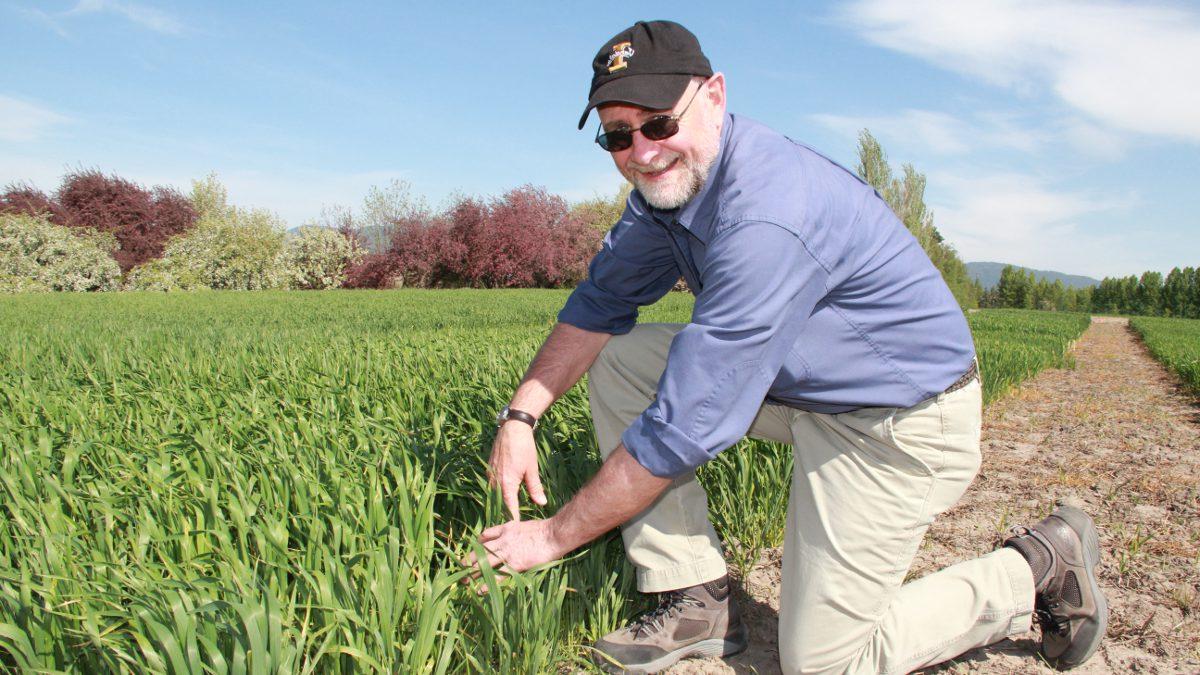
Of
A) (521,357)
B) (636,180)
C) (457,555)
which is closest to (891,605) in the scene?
(457,555)

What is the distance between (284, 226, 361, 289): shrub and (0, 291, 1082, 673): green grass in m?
35.2

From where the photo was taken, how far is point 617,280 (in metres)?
2.25

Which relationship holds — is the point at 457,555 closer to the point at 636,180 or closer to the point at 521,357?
the point at 636,180

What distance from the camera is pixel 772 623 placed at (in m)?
2.29

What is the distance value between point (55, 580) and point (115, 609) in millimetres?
165

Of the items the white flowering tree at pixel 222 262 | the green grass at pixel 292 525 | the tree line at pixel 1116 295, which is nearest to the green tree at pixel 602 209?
the white flowering tree at pixel 222 262

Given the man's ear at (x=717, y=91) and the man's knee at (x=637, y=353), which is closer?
the man's ear at (x=717, y=91)

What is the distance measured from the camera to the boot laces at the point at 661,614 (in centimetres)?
195

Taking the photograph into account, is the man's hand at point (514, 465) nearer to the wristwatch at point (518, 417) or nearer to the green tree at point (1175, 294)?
the wristwatch at point (518, 417)

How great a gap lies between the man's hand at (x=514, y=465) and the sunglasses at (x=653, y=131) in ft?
2.55

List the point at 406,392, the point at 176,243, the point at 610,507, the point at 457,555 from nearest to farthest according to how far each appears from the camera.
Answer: the point at 610,507
the point at 457,555
the point at 406,392
the point at 176,243

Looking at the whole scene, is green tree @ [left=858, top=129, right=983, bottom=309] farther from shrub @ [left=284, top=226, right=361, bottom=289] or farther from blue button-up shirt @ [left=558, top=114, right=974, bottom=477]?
blue button-up shirt @ [left=558, top=114, right=974, bottom=477]

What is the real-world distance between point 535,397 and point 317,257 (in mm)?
37915

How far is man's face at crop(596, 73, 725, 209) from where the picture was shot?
1.77 meters
